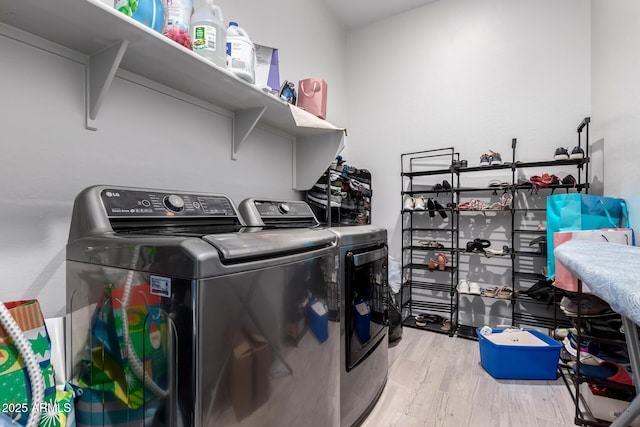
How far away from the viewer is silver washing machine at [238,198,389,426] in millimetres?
1366

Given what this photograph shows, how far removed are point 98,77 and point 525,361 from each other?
277cm

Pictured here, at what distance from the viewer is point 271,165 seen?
83.3 inches

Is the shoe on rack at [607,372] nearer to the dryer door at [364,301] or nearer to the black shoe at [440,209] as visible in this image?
the dryer door at [364,301]

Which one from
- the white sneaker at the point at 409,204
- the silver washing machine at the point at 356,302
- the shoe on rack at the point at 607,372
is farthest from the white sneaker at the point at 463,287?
the silver washing machine at the point at 356,302

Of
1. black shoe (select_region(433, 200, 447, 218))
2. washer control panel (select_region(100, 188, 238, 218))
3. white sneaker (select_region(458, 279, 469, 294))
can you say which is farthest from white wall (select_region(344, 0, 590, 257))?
washer control panel (select_region(100, 188, 238, 218))

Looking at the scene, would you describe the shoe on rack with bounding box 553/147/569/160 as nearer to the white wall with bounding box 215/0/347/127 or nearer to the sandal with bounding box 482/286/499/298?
the sandal with bounding box 482/286/499/298

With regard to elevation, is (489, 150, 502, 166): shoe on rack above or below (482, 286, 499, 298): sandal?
above

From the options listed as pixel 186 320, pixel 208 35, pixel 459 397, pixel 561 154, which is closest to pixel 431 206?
pixel 561 154

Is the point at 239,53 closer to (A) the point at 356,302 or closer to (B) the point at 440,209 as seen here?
(A) the point at 356,302

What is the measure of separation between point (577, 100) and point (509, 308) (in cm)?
192

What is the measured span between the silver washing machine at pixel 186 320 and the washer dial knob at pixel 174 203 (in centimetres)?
3

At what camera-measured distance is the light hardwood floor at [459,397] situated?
156cm

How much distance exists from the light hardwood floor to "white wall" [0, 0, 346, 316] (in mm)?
1599

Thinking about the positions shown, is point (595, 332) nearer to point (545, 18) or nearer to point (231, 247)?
point (231, 247)
